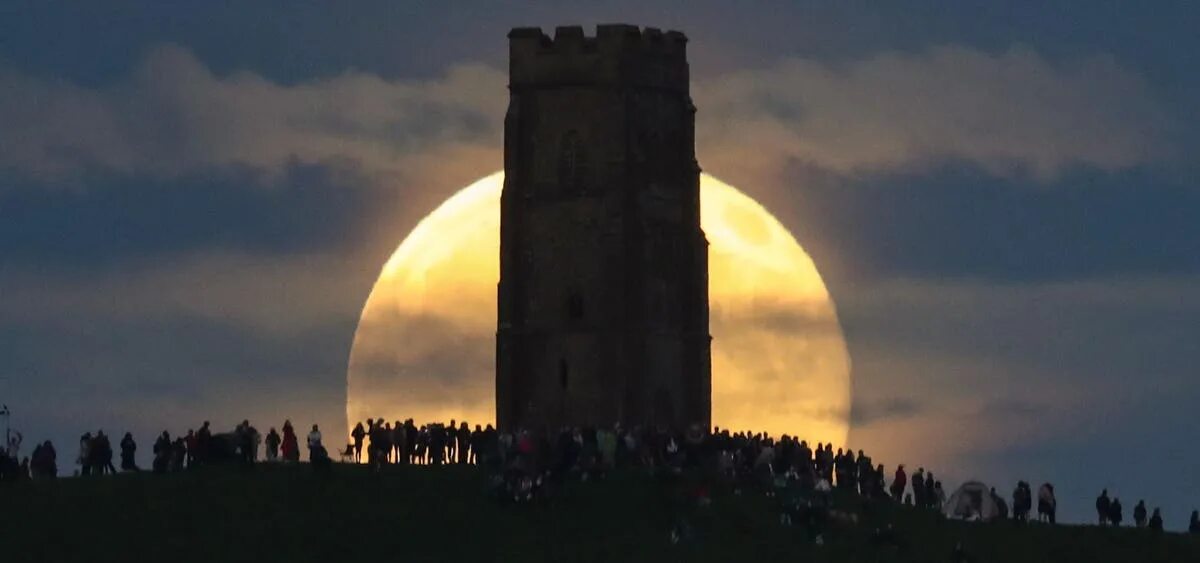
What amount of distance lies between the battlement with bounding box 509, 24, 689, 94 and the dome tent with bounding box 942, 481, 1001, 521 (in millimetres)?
21793

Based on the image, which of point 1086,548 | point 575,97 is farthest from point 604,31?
point 1086,548

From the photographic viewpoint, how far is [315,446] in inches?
3856

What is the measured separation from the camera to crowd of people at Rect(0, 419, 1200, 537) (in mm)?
96250

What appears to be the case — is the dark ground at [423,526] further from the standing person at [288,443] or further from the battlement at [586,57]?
the battlement at [586,57]

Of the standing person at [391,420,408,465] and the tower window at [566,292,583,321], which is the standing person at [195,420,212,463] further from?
the tower window at [566,292,583,321]

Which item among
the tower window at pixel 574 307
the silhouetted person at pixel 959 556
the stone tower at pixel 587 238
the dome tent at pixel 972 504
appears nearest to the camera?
the silhouetted person at pixel 959 556

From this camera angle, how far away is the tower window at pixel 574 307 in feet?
388

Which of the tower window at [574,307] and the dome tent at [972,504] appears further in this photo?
the tower window at [574,307]

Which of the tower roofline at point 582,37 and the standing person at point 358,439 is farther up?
the tower roofline at point 582,37

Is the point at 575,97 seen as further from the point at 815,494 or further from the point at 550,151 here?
the point at 815,494

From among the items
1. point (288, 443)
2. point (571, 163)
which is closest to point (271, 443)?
point (288, 443)

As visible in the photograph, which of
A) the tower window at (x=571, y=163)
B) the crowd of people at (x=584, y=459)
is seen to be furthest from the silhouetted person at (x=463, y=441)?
the tower window at (x=571, y=163)

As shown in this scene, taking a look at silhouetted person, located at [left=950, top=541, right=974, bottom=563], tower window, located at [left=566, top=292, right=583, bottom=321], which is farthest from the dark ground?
tower window, located at [left=566, top=292, right=583, bottom=321]

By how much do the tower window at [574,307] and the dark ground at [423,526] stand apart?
65.0 ft
